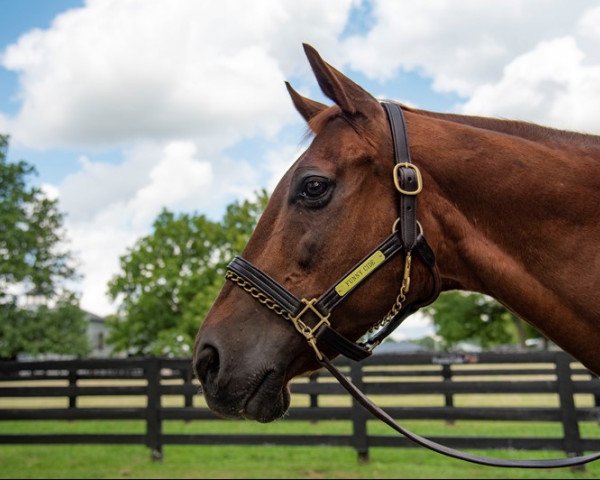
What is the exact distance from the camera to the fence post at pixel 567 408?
7.87m

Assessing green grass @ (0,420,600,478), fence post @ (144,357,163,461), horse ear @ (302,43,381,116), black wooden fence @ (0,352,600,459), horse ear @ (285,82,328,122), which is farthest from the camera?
fence post @ (144,357,163,461)

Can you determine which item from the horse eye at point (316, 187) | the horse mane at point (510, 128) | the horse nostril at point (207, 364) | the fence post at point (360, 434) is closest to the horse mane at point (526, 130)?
the horse mane at point (510, 128)

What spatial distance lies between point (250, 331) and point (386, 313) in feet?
1.60

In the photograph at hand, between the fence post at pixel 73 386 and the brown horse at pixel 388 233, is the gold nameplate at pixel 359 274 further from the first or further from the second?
the fence post at pixel 73 386

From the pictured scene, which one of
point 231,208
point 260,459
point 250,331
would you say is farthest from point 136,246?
point 250,331

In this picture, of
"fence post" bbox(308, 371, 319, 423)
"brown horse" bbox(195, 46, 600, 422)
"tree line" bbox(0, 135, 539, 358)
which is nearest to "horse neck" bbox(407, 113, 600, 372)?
"brown horse" bbox(195, 46, 600, 422)

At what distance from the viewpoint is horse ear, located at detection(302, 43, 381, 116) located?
219 centimetres

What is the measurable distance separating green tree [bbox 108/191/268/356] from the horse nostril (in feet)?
117

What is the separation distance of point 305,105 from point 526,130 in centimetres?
91

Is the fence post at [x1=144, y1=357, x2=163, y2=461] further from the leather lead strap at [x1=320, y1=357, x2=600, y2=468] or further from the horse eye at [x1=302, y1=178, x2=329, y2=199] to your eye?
the horse eye at [x1=302, y1=178, x2=329, y2=199]

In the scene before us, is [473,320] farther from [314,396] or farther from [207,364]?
[207,364]

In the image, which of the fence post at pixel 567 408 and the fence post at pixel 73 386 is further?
the fence post at pixel 73 386

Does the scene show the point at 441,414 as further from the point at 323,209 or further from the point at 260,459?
the point at 323,209

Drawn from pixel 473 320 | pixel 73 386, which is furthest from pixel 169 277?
pixel 73 386
